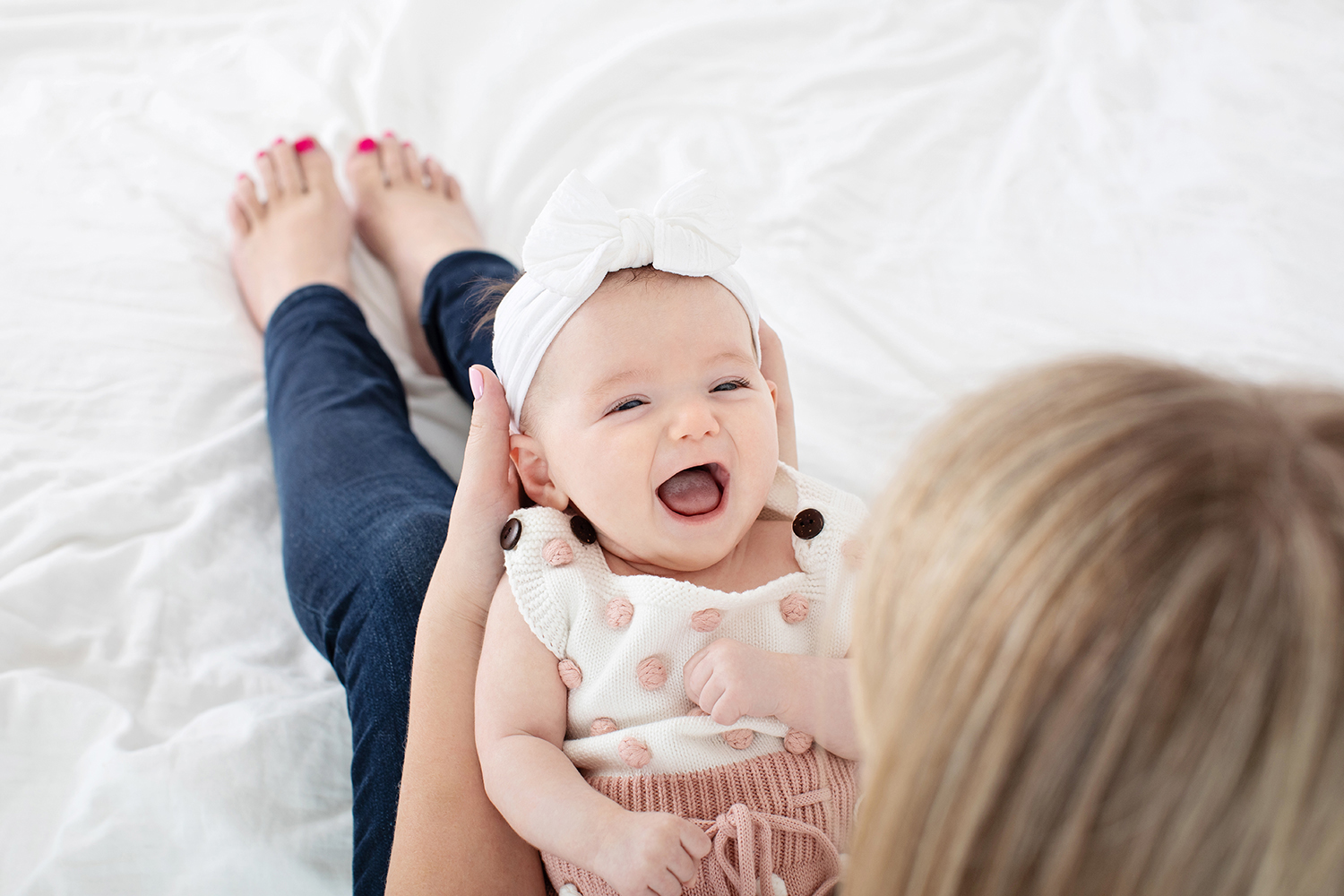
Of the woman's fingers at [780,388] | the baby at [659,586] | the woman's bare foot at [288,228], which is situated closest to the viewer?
the baby at [659,586]

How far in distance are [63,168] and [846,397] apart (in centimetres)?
140

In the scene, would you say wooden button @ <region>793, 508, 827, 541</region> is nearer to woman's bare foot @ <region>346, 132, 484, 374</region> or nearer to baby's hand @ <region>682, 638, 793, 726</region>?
baby's hand @ <region>682, 638, 793, 726</region>

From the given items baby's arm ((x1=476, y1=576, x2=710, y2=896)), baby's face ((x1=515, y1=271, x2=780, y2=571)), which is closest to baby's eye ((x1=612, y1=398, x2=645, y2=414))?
baby's face ((x1=515, y1=271, x2=780, y2=571))

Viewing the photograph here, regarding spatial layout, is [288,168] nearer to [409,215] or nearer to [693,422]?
[409,215]

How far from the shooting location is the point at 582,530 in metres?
1.00

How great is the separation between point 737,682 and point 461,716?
0.28 meters

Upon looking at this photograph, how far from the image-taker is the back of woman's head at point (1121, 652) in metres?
0.40

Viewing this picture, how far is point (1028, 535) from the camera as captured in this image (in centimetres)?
44

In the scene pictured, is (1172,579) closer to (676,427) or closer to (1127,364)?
(1127,364)

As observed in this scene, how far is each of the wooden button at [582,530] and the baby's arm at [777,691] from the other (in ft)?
0.61

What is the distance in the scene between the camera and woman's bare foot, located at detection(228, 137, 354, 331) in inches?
62.0

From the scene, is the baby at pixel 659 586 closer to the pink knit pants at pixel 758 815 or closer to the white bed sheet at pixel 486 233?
the pink knit pants at pixel 758 815

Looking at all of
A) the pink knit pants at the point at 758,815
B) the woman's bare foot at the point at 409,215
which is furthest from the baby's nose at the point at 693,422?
the woman's bare foot at the point at 409,215

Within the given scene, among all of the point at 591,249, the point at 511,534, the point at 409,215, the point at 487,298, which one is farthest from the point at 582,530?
the point at 409,215
